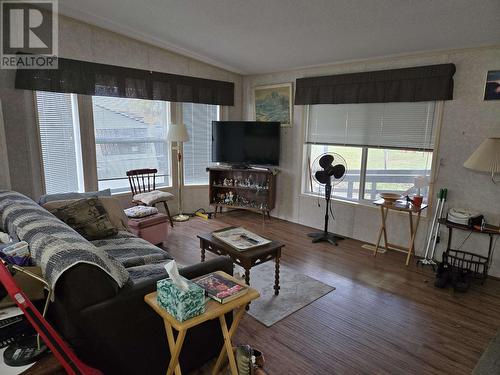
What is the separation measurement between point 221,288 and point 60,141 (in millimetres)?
3248

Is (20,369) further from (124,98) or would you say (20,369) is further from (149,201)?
(124,98)

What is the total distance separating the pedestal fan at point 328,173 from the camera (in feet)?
13.3

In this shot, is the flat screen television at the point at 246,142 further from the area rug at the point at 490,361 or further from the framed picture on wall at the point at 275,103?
the area rug at the point at 490,361

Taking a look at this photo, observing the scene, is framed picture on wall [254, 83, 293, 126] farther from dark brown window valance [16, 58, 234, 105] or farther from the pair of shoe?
the pair of shoe

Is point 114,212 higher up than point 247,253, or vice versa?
point 114,212

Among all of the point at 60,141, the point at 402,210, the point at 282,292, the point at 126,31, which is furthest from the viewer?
the point at 126,31

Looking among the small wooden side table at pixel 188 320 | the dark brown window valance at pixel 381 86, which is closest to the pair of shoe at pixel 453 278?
the dark brown window valance at pixel 381 86

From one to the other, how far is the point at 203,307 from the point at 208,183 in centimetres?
421

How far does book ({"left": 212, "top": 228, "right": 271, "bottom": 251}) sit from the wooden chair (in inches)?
64.7

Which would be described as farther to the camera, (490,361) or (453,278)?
(453,278)

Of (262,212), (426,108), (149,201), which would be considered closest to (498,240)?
(426,108)

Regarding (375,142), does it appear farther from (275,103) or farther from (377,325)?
(377,325)

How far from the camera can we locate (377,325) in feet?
8.14

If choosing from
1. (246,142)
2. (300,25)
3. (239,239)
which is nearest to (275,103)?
(246,142)
